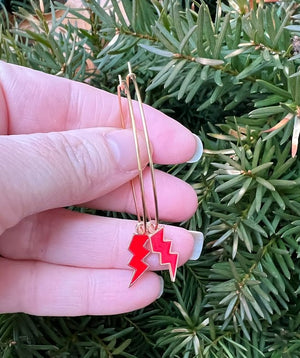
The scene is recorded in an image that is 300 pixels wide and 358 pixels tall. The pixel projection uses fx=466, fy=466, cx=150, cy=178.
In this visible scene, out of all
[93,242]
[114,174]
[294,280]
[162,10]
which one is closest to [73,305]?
[93,242]

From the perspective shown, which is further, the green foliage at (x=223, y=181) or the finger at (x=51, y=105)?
the finger at (x=51, y=105)

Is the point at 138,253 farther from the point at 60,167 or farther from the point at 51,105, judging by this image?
the point at 51,105

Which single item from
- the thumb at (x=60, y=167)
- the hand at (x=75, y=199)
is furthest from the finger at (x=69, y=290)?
the thumb at (x=60, y=167)

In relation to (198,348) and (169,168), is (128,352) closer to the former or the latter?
(198,348)

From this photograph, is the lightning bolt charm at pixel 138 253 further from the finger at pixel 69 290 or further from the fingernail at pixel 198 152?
the fingernail at pixel 198 152

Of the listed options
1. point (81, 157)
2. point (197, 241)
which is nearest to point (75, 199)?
point (81, 157)

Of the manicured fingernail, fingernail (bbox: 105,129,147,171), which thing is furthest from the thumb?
the manicured fingernail
